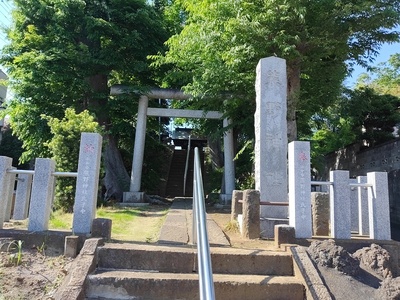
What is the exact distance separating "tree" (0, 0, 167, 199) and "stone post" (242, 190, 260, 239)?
24.9 ft

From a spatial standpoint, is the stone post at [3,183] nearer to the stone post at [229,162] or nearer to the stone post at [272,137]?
the stone post at [272,137]

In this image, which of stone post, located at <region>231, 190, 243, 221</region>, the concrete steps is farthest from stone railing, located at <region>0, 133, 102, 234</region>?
stone post, located at <region>231, 190, 243, 221</region>

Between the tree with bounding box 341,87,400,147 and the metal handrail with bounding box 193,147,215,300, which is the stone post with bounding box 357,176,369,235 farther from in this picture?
the tree with bounding box 341,87,400,147

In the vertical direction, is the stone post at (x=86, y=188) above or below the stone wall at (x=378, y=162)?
below

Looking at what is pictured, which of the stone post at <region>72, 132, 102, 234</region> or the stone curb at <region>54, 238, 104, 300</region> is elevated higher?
the stone post at <region>72, 132, 102, 234</region>

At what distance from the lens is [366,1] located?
8234mm

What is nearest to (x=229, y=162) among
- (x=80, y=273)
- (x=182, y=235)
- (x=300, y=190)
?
(x=182, y=235)

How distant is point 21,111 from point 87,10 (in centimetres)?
432

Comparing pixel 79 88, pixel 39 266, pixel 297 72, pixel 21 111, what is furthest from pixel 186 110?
pixel 39 266

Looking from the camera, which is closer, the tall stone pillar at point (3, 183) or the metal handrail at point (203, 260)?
the metal handrail at point (203, 260)

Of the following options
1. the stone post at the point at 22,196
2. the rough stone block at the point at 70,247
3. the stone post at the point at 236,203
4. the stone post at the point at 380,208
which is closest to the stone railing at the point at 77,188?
the rough stone block at the point at 70,247

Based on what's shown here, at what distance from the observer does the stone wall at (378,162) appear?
12219mm

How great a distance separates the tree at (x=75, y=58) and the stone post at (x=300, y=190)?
833 centimetres

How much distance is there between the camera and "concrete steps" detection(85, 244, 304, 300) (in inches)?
141
